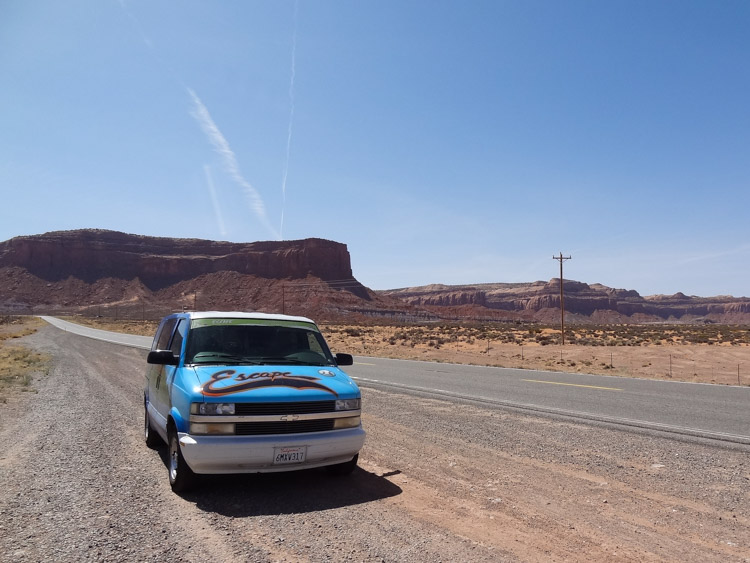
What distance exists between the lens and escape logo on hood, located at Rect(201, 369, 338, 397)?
5.05 m

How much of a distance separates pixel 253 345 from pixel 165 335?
1.94 metres

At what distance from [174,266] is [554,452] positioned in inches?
5838

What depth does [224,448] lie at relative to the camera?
15.8 ft

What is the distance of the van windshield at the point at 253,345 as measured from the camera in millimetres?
5973

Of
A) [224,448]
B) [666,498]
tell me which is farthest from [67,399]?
[666,498]

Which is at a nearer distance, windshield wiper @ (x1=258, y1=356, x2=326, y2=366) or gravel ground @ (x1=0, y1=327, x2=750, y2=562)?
gravel ground @ (x1=0, y1=327, x2=750, y2=562)

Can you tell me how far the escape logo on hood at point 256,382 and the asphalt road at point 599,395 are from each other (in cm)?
637

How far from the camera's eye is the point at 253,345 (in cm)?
627

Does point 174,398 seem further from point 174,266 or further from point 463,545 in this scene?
point 174,266

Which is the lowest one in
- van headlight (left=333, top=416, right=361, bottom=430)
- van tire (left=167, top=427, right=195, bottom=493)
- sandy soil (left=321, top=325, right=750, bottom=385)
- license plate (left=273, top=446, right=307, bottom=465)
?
sandy soil (left=321, top=325, right=750, bottom=385)

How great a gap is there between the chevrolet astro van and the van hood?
0.03 feet

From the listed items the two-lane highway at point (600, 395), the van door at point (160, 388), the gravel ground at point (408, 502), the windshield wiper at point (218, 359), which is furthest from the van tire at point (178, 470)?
the two-lane highway at point (600, 395)

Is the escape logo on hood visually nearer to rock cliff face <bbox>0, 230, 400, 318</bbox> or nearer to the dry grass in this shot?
the dry grass

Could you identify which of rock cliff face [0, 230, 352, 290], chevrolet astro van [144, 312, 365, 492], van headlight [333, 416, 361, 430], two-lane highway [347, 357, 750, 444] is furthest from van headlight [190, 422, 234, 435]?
rock cliff face [0, 230, 352, 290]
